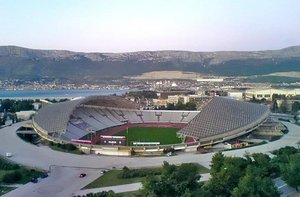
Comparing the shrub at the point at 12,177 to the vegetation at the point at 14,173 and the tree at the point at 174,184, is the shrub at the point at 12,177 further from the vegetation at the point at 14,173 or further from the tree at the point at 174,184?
the tree at the point at 174,184

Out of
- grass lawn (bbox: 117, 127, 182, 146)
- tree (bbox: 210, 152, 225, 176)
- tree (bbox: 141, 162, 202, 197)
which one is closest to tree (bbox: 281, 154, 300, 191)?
tree (bbox: 210, 152, 225, 176)

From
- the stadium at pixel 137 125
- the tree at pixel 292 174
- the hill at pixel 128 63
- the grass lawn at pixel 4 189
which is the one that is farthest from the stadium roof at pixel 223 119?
the hill at pixel 128 63

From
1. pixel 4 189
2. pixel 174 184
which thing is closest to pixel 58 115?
pixel 4 189

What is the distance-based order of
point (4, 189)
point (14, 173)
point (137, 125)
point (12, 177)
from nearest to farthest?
1. point (4, 189)
2. point (12, 177)
3. point (14, 173)
4. point (137, 125)

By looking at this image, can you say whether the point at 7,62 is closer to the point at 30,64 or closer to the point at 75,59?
Result: the point at 30,64

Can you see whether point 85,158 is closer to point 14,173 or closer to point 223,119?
point 14,173

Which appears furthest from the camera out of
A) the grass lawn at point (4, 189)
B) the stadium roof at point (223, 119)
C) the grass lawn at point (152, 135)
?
the grass lawn at point (152, 135)
